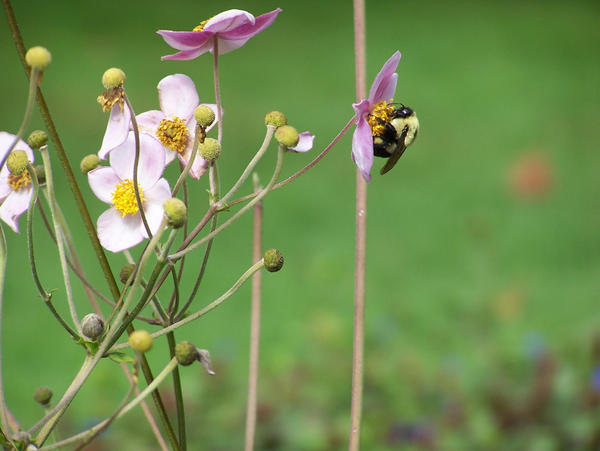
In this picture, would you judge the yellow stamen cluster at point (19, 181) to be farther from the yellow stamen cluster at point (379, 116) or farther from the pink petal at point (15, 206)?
the yellow stamen cluster at point (379, 116)

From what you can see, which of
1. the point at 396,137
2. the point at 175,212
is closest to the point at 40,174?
the point at 175,212

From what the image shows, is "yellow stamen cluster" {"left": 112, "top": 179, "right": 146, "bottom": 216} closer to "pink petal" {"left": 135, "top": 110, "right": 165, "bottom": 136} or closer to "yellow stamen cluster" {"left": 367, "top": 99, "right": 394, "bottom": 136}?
"pink petal" {"left": 135, "top": 110, "right": 165, "bottom": 136}

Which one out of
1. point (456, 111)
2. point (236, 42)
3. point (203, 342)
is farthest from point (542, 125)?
point (236, 42)

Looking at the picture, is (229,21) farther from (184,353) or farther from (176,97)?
(184,353)

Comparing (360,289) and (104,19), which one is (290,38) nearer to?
(104,19)

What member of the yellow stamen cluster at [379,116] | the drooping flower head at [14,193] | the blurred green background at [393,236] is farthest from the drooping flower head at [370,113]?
the blurred green background at [393,236]

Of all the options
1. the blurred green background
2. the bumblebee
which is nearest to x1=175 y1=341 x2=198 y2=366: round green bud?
the bumblebee
